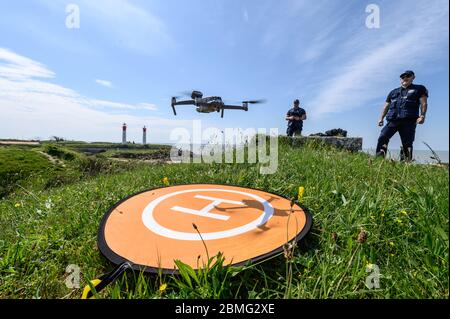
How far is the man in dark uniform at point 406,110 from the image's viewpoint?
5.55m

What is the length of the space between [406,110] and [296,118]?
515cm

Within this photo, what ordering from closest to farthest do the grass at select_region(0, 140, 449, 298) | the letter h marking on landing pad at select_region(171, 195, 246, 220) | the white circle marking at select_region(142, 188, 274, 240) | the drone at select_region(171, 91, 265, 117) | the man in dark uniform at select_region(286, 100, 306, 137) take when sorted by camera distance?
1. the grass at select_region(0, 140, 449, 298)
2. the white circle marking at select_region(142, 188, 274, 240)
3. the letter h marking on landing pad at select_region(171, 195, 246, 220)
4. the drone at select_region(171, 91, 265, 117)
5. the man in dark uniform at select_region(286, 100, 306, 137)

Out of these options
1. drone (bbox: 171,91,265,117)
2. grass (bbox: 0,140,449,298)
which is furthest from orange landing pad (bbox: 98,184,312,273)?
drone (bbox: 171,91,265,117)

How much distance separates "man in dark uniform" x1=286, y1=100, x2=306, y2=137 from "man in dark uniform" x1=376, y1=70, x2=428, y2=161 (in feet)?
15.2

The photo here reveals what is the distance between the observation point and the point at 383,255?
1.86m

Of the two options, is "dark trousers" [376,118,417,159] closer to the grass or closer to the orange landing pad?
the grass

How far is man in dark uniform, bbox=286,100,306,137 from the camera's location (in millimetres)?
10648

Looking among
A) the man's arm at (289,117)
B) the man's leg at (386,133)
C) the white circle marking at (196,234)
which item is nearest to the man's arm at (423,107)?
the man's leg at (386,133)

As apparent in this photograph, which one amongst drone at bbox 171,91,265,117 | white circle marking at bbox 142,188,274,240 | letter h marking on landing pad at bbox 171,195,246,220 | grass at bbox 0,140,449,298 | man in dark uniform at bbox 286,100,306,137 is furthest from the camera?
man in dark uniform at bbox 286,100,306,137

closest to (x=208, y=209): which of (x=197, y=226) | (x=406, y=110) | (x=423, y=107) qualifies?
(x=197, y=226)

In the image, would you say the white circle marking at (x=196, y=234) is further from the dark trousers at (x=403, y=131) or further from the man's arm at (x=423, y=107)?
the man's arm at (x=423, y=107)
